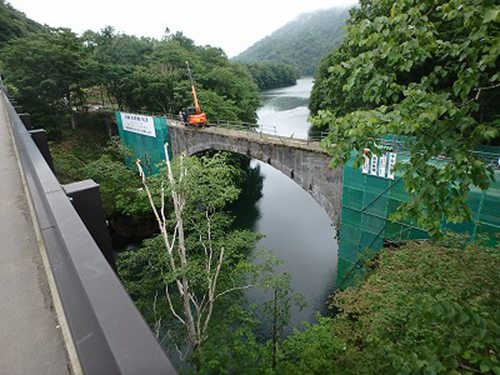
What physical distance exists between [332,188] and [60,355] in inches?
467

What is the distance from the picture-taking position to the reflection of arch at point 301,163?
Answer: 40.5 ft

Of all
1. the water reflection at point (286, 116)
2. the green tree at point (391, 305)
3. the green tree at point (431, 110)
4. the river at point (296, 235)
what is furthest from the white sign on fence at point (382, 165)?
the water reflection at point (286, 116)

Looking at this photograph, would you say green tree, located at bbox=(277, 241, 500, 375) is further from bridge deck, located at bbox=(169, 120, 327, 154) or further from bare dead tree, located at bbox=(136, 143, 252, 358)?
bridge deck, located at bbox=(169, 120, 327, 154)

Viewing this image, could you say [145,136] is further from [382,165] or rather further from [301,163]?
[382,165]

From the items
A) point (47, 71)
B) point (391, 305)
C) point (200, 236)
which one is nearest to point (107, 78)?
point (47, 71)

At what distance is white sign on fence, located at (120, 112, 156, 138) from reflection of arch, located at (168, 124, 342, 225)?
6146 mm

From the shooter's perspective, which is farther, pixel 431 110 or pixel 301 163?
pixel 301 163

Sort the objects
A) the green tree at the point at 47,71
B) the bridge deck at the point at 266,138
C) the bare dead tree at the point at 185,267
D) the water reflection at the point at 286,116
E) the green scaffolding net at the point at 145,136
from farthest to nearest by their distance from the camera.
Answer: the water reflection at the point at 286,116, the green tree at the point at 47,71, the green scaffolding net at the point at 145,136, the bridge deck at the point at 266,138, the bare dead tree at the point at 185,267

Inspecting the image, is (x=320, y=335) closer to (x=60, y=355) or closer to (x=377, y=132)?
(x=377, y=132)

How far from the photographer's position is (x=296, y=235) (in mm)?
18328

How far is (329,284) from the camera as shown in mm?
13656

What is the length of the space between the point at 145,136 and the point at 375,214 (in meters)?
18.4

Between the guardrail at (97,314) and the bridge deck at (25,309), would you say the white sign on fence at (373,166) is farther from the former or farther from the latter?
the guardrail at (97,314)

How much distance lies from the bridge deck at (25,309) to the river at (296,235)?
10821 mm
